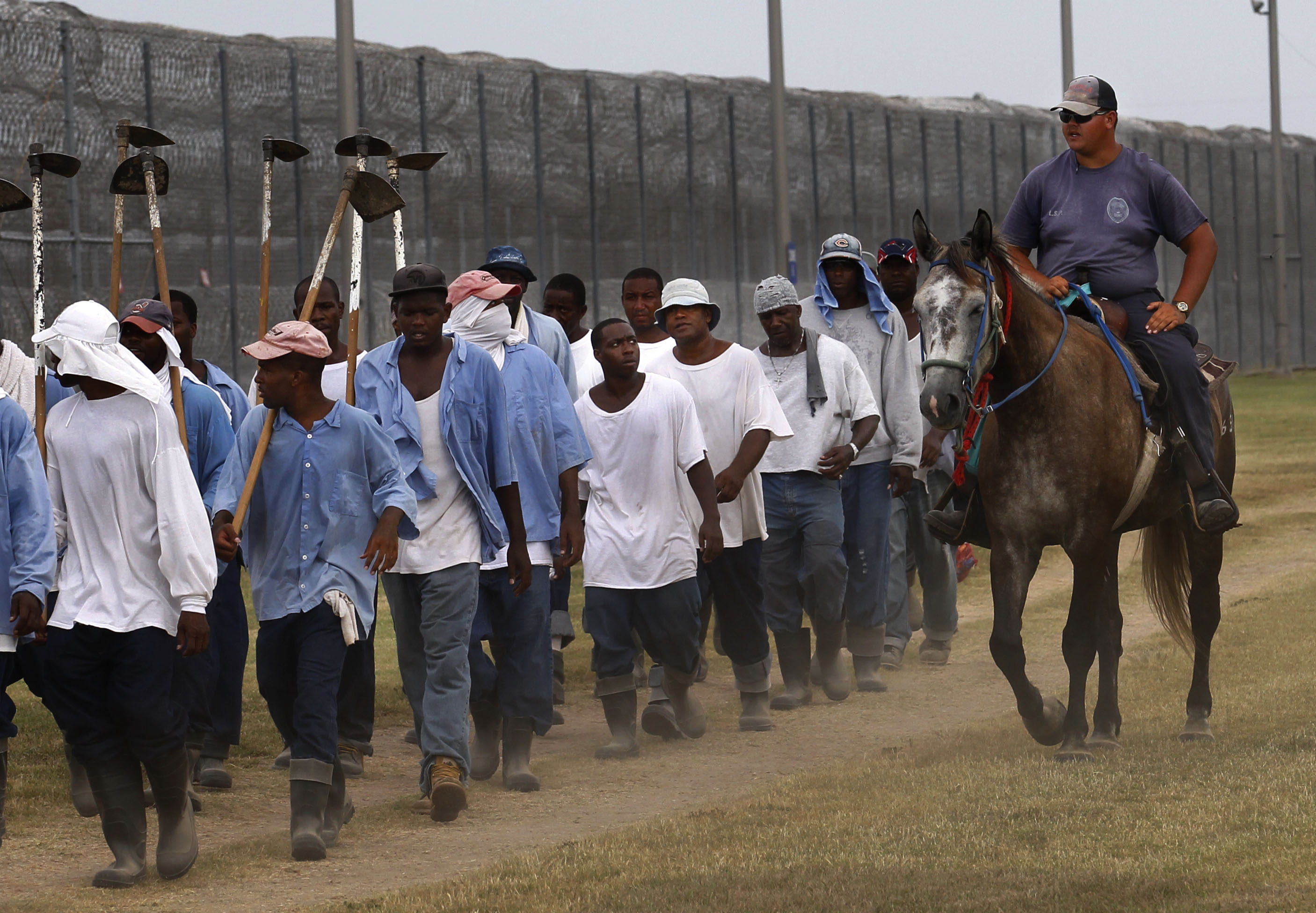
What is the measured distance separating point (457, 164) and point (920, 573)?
16.1 meters

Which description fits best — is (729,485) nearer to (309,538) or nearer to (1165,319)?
(1165,319)

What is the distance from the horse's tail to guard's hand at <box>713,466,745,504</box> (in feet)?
6.94

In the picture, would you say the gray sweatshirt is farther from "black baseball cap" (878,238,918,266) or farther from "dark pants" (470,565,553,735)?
"dark pants" (470,565,553,735)

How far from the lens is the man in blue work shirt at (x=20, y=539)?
6.05 metres

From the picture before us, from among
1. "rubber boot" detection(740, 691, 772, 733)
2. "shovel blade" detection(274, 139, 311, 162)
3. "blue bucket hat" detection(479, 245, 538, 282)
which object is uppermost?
"shovel blade" detection(274, 139, 311, 162)

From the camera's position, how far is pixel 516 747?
8016 millimetres

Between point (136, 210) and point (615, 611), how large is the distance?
14876 millimetres

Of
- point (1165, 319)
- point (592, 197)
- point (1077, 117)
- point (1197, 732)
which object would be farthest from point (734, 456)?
point (592, 197)

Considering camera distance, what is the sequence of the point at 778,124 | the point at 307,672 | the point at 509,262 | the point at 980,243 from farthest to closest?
1. the point at 778,124
2. the point at 509,262
3. the point at 980,243
4. the point at 307,672

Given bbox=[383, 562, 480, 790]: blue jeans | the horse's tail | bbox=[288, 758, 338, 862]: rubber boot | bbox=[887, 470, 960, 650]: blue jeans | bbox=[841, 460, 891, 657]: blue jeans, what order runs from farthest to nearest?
bbox=[887, 470, 960, 650]: blue jeans → bbox=[841, 460, 891, 657]: blue jeans → the horse's tail → bbox=[383, 562, 480, 790]: blue jeans → bbox=[288, 758, 338, 862]: rubber boot

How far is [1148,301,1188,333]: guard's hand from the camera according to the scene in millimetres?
8281

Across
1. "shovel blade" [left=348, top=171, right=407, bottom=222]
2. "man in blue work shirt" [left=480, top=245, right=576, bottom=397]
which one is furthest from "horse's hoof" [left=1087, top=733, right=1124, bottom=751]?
"shovel blade" [left=348, top=171, right=407, bottom=222]

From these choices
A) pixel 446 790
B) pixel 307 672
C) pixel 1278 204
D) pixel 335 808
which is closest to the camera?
pixel 307 672

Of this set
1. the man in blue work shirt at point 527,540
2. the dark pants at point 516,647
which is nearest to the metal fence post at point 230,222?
the man in blue work shirt at point 527,540
